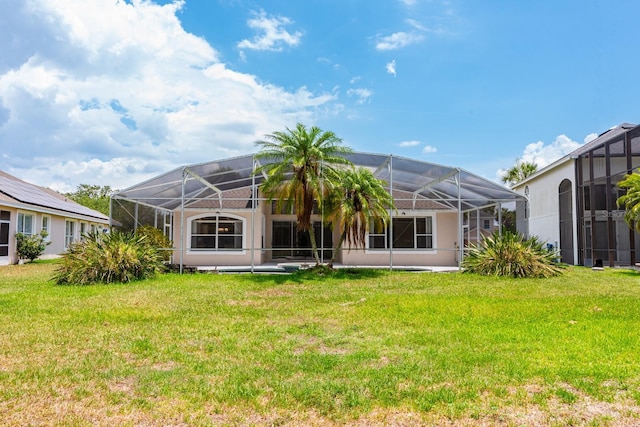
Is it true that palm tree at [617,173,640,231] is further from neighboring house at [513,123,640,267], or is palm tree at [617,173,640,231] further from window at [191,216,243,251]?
window at [191,216,243,251]

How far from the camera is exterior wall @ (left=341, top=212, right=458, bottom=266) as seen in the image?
20594 millimetres

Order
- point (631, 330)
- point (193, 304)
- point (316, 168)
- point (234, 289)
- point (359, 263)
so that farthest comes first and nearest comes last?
point (359, 263) < point (316, 168) < point (234, 289) < point (193, 304) < point (631, 330)

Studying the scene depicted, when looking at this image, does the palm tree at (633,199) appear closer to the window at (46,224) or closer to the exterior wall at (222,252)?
the exterior wall at (222,252)

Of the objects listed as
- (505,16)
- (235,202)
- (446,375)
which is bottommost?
(446,375)

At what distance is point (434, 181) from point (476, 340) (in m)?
12.4

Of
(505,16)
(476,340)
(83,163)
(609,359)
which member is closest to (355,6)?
(505,16)

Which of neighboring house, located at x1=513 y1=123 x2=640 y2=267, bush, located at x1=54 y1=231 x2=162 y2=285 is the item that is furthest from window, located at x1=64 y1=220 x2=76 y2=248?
neighboring house, located at x1=513 y1=123 x2=640 y2=267

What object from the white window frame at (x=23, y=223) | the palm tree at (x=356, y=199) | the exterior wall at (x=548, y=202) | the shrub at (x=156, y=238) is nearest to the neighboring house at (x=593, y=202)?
the exterior wall at (x=548, y=202)

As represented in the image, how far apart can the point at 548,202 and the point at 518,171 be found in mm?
11115

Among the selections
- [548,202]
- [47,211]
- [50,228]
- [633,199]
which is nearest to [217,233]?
[47,211]

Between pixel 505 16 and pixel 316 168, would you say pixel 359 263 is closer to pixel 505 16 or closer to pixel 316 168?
pixel 316 168

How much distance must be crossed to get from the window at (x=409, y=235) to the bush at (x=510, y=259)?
182 inches

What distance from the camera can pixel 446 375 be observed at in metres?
4.72

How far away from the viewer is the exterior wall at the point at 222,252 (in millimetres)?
20250
